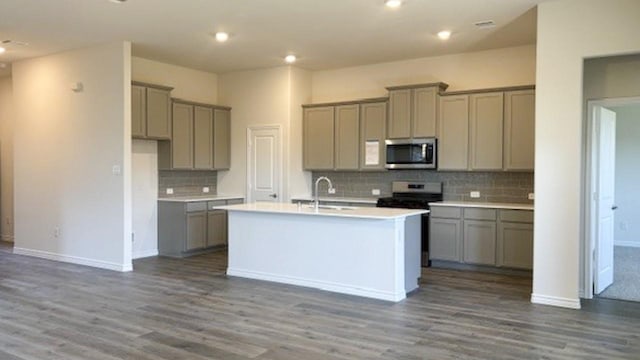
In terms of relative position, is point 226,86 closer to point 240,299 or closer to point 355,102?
point 355,102

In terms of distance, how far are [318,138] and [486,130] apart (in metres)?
2.61

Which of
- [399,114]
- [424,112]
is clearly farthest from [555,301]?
[399,114]

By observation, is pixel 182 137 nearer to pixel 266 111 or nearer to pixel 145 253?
pixel 266 111

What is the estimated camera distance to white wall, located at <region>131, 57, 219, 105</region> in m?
7.55

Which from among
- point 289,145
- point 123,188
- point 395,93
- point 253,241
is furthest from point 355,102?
point 123,188

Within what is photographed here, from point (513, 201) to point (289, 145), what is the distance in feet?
11.2

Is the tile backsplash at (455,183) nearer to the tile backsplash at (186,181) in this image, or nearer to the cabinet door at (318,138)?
the cabinet door at (318,138)

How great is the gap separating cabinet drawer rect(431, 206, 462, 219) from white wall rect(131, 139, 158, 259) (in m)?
4.12

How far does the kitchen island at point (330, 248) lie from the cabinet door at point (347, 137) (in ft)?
6.42

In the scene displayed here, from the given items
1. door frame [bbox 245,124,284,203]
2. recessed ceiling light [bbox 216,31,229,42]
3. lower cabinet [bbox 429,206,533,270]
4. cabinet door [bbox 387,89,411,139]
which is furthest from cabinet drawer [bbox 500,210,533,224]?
recessed ceiling light [bbox 216,31,229,42]

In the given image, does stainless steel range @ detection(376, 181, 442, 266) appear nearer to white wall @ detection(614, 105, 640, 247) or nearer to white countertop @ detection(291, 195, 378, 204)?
white countertop @ detection(291, 195, 378, 204)

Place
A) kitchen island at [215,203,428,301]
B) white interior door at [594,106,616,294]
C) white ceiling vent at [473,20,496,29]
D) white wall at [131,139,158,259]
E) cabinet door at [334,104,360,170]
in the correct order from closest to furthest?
kitchen island at [215,203,428,301], white interior door at [594,106,616,294], white ceiling vent at [473,20,496,29], white wall at [131,139,158,259], cabinet door at [334,104,360,170]

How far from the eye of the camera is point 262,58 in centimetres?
751

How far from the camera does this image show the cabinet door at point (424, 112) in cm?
707
